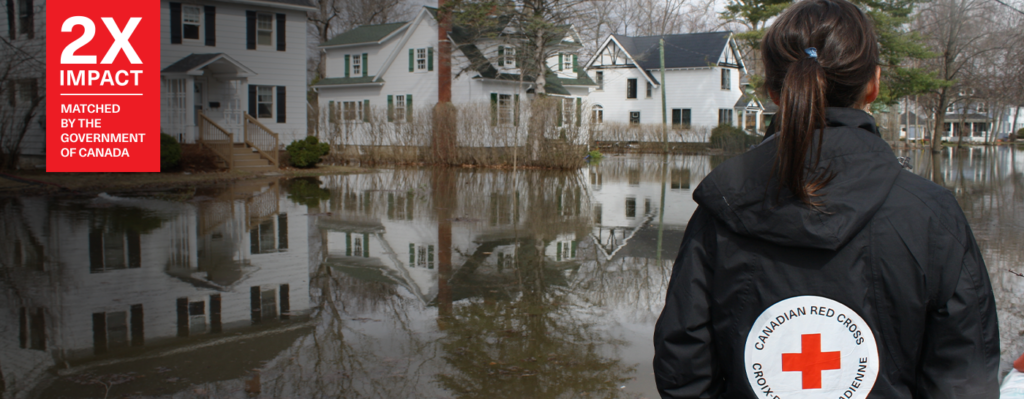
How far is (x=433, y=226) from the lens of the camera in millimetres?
12102

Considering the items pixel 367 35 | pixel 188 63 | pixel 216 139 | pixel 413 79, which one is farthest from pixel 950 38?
pixel 188 63

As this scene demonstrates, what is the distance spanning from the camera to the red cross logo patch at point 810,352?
5.82 feet

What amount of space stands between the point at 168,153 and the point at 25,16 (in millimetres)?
10141

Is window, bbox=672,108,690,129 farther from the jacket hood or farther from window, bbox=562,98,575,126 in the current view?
the jacket hood

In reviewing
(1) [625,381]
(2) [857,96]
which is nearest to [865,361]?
(2) [857,96]

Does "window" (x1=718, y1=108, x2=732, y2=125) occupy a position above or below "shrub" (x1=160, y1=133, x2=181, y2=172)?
above

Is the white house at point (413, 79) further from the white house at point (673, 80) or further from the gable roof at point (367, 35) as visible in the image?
the white house at point (673, 80)

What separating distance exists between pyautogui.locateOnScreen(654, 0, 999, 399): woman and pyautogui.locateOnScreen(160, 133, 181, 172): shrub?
72.7ft

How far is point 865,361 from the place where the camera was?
5.90ft

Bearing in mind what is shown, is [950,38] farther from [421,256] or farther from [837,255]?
[837,255]

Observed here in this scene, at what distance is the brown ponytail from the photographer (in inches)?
67.6

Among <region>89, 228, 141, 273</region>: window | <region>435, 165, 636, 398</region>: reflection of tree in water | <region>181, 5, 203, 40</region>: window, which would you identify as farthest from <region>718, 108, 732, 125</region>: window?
<region>89, 228, 141, 273</region>: window

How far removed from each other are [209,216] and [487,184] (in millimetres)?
9195

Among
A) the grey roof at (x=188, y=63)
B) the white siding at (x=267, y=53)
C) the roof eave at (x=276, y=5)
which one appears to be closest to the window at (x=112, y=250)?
the grey roof at (x=188, y=63)
